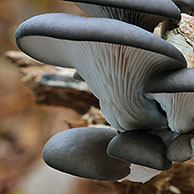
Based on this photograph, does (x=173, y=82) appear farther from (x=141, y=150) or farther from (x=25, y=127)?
(x=25, y=127)

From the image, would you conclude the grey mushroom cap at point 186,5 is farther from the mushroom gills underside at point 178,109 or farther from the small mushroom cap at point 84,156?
the small mushroom cap at point 84,156

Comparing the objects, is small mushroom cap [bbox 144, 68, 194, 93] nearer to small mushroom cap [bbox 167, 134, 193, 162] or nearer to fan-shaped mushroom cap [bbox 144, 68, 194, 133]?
fan-shaped mushroom cap [bbox 144, 68, 194, 133]

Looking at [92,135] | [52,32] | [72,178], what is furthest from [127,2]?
[72,178]

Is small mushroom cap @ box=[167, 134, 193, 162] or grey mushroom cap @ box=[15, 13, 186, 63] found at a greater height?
grey mushroom cap @ box=[15, 13, 186, 63]

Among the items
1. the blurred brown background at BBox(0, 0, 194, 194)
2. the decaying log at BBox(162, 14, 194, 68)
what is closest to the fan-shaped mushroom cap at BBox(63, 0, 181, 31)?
the decaying log at BBox(162, 14, 194, 68)

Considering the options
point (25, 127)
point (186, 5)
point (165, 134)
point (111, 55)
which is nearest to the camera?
point (111, 55)

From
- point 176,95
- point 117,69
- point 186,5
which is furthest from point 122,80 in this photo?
point 186,5
